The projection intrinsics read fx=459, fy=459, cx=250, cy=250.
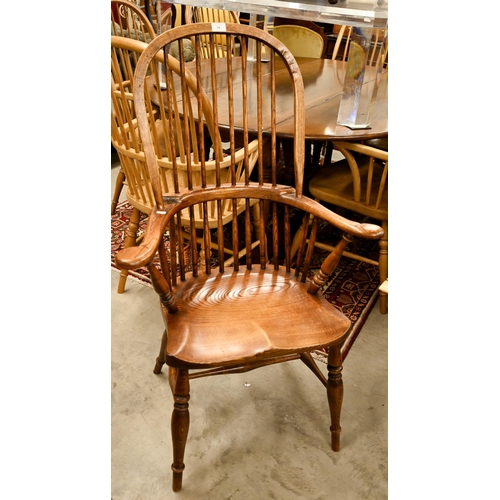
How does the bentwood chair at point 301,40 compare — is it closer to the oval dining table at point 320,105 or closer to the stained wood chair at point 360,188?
the oval dining table at point 320,105

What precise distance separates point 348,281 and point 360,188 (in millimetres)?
548

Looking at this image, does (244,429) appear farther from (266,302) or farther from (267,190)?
(267,190)

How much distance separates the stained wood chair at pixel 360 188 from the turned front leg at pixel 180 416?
870 mm

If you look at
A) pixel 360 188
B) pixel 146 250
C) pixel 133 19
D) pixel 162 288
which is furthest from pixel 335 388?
pixel 133 19

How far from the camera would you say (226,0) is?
7.67 feet

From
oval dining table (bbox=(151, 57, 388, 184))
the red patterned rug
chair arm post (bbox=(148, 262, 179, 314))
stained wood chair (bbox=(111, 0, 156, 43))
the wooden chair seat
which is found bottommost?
the red patterned rug

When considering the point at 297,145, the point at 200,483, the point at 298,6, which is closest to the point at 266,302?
the point at 297,145

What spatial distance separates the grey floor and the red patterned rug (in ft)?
0.55

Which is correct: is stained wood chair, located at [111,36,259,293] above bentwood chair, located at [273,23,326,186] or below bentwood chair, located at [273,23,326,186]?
below

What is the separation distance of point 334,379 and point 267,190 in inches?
24.1

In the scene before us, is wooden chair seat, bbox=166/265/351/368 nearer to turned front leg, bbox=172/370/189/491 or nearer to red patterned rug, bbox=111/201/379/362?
turned front leg, bbox=172/370/189/491

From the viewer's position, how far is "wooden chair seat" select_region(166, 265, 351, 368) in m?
1.15

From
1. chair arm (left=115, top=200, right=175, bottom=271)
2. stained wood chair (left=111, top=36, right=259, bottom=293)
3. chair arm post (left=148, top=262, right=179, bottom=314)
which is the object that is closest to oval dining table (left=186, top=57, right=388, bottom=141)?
stained wood chair (left=111, top=36, right=259, bottom=293)

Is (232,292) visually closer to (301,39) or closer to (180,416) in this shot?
(180,416)
